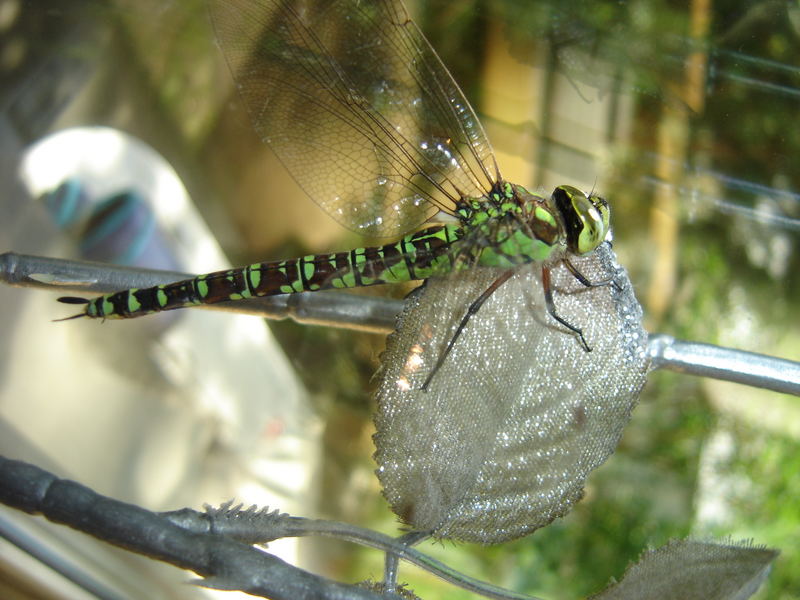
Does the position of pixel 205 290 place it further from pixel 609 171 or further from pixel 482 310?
pixel 609 171

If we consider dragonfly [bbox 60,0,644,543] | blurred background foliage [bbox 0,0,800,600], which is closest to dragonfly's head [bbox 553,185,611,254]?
dragonfly [bbox 60,0,644,543]

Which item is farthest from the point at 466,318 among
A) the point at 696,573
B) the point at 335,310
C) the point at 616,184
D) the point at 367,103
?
the point at 616,184

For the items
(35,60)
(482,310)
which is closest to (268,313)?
(482,310)

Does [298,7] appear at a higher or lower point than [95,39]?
lower

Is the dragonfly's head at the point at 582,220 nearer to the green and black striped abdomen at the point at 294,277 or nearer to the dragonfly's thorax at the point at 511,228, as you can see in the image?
the dragonfly's thorax at the point at 511,228

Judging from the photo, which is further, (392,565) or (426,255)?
(426,255)

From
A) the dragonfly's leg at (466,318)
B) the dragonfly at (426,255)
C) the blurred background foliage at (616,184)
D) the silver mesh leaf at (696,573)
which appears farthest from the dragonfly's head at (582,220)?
the blurred background foliage at (616,184)

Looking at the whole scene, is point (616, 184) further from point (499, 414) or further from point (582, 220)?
point (499, 414)
